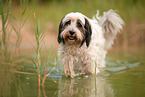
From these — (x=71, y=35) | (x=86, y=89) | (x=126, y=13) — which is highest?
(x=126, y=13)

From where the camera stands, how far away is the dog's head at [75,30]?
182 inches

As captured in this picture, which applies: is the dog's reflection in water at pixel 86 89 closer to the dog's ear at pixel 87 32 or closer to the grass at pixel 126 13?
the dog's ear at pixel 87 32

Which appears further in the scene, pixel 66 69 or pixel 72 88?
pixel 66 69

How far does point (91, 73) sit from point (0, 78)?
6.78 ft

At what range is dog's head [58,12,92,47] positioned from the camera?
4.63m

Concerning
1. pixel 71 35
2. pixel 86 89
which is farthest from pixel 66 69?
pixel 86 89

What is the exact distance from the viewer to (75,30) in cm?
459

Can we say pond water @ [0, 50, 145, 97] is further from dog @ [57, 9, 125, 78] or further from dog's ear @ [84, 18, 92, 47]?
dog's ear @ [84, 18, 92, 47]

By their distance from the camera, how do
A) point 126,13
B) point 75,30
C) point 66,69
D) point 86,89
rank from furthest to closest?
point 126,13, point 66,69, point 75,30, point 86,89

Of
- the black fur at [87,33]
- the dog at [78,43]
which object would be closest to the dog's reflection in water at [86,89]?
the dog at [78,43]

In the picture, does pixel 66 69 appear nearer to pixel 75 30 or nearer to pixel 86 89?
pixel 75 30

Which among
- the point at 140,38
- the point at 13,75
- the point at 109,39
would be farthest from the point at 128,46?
the point at 13,75

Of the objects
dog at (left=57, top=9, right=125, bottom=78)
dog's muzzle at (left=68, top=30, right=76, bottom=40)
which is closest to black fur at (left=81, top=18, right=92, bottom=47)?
dog at (left=57, top=9, right=125, bottom=78)

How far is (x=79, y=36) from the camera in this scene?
4664mm
